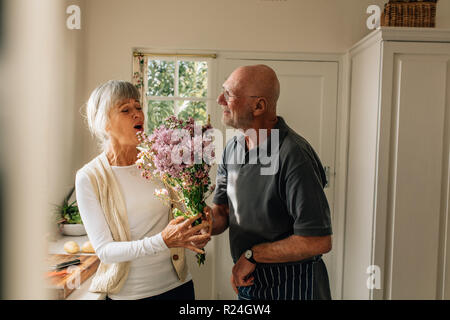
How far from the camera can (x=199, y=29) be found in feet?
7.43

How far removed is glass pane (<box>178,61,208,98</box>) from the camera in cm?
237

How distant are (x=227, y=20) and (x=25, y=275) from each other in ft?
7.27

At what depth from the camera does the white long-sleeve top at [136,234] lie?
3.35 feet

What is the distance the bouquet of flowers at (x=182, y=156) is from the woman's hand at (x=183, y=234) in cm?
7

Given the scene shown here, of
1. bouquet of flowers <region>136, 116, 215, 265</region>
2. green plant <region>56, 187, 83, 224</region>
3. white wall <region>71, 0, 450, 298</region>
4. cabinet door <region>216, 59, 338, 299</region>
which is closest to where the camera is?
bouquet of flowers <region>136, 116, 215, 265</region>

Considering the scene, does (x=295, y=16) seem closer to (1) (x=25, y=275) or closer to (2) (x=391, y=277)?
(2) (x=391, y=277)

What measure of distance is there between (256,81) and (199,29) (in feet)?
4.53

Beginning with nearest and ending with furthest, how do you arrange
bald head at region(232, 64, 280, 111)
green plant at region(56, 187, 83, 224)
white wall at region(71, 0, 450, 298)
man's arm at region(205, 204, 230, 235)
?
bald head at region(232, 64, 280, 111), man's arm at region(205, 204, 230, 235), green plant at region(56, 187, 83, 224), white wall at region(71, 0, 450, 298)

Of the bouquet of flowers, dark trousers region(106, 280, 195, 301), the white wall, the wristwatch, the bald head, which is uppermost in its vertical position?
the white wall

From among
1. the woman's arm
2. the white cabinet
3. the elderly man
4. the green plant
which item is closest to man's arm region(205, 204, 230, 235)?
the elderly man

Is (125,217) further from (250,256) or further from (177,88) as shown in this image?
(177,88)

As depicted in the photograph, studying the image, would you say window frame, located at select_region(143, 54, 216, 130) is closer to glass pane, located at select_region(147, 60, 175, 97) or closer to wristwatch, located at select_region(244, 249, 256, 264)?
glass pane, located at select_region(147, 60, 175, 97)

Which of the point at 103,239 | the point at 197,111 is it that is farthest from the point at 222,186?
the point at 197,111

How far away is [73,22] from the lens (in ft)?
6.79
